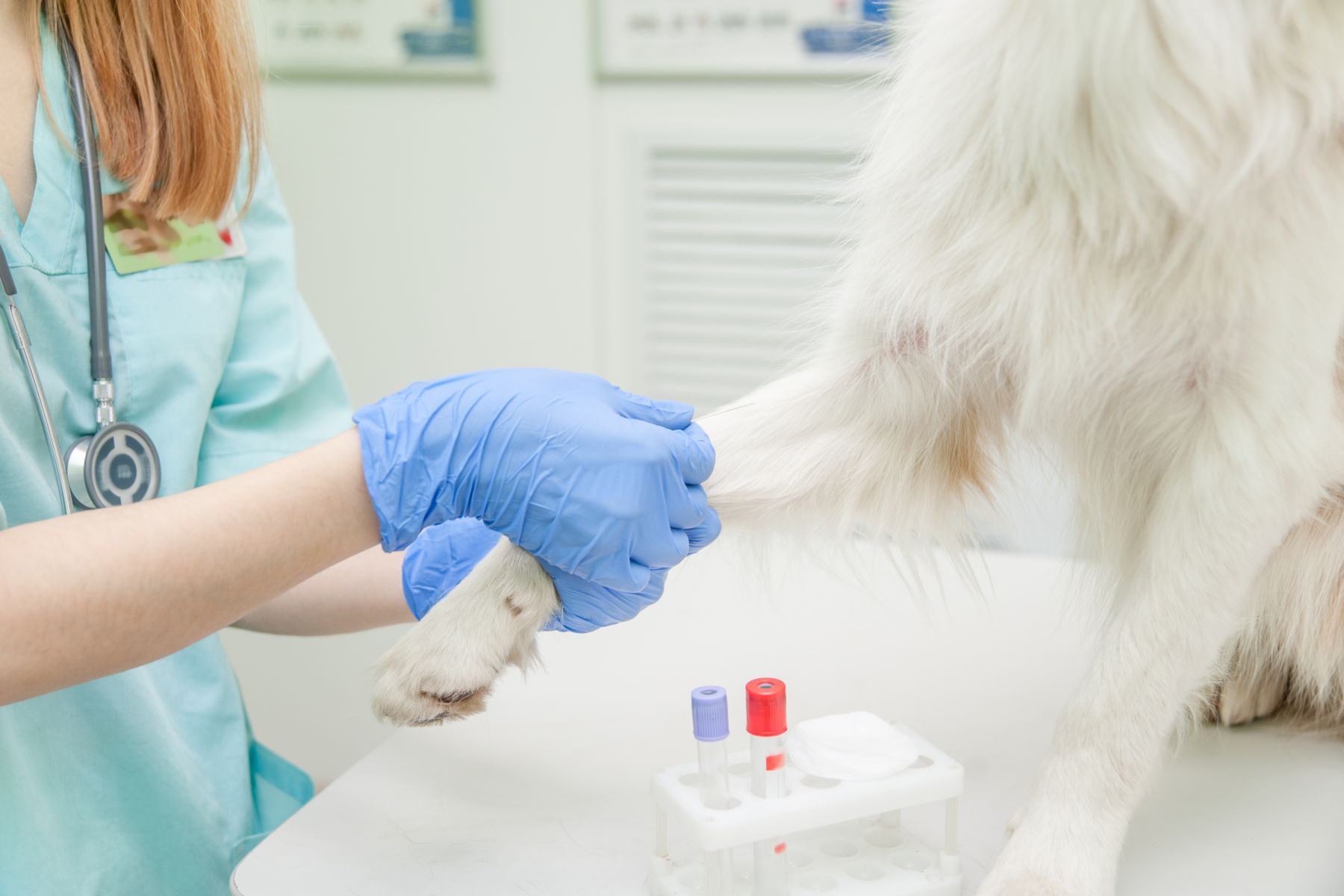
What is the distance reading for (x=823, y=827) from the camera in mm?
723

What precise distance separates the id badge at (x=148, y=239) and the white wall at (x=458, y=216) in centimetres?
102

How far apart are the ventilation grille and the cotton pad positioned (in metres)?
1.11

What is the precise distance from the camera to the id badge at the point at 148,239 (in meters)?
0.90

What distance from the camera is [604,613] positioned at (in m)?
0.79

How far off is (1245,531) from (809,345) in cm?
32

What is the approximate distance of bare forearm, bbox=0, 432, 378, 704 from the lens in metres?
0.66

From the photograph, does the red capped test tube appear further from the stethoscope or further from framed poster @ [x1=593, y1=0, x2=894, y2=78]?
framed poster @ [x1=593, y1=0, x2=894, y2=78]

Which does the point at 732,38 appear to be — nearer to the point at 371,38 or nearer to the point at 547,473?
the point at 371,38

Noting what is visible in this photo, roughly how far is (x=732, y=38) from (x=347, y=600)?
1.13 metres

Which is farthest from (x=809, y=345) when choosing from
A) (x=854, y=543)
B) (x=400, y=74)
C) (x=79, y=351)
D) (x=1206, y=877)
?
(x=400, y=74)

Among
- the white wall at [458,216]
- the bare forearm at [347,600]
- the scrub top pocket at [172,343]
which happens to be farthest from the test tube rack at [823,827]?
the white wall at [458,216]

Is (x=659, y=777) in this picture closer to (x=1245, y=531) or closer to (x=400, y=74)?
(x=1245, y=531)

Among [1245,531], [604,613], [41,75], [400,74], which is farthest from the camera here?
[400,74]

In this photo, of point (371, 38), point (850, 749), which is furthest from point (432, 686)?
point (371, 38)
